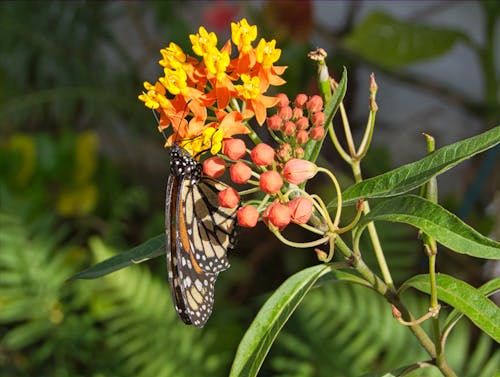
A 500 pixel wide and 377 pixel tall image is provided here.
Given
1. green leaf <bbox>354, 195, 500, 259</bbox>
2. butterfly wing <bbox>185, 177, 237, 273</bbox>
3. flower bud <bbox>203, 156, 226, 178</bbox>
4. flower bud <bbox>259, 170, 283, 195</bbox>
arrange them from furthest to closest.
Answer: butterfly wing <bbox>185, 177, 237, 273</bbox> < flower bud <bbox>203, 156, 226, 178</bbox> < flower bud <bbox>259, 170, 283, 195</bbox> < green leaf <bbox>354, 195, 500, 259</bbox>

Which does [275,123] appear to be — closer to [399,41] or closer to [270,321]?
[270,321]

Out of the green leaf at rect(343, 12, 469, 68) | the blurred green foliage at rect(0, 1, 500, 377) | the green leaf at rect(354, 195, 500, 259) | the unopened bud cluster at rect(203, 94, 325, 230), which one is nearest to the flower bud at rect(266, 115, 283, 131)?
the unopened bud cluster at rect(203, 94, 325, 230)

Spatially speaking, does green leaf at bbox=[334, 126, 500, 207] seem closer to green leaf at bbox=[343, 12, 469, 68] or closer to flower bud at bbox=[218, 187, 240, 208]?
flower bud at bbox=[218, 187, 240, 208]

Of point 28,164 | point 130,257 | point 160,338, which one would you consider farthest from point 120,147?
point 130,257

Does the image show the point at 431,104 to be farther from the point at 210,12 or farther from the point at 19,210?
the point at 19,210

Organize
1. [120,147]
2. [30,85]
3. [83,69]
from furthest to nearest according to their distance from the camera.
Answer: [120,147] → [30,85] → [83,69]
